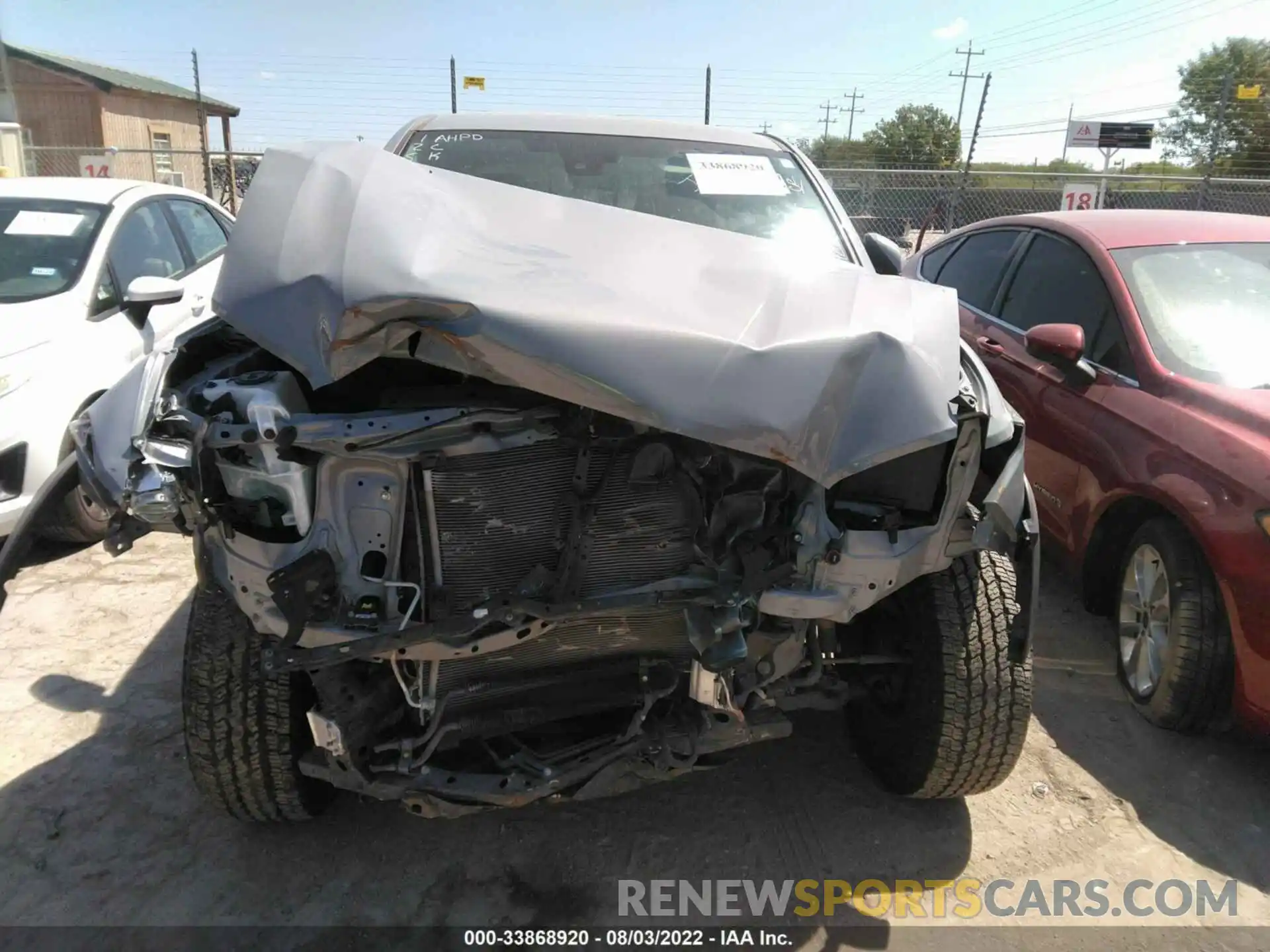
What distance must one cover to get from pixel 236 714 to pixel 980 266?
14.8ft

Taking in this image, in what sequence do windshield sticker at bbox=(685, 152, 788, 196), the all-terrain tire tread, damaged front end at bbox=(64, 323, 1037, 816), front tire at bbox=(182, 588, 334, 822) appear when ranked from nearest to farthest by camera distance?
damaged front end at bbox=(64, 323, 1037, 816), front tire at bbox=(182, 588, 334, 822), the all-terrain tire tread, windshield sticker at bbox=(685, 152, 788, 196)

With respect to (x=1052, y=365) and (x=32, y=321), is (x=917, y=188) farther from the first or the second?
(x=32, y=321)

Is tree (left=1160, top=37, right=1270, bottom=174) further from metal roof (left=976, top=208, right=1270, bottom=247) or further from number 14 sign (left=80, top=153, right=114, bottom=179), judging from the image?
number 14 sign (left=80, top=153, right=114, bottom=179)

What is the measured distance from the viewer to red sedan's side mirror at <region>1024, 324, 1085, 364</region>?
3.59 meters

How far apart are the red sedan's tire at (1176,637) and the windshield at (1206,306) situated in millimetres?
682

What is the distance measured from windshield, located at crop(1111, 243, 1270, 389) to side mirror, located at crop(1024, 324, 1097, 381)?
0.26m

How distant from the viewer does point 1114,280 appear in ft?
12.5

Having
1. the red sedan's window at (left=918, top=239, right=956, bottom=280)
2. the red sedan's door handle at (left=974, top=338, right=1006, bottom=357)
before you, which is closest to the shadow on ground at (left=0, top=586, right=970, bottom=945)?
the red sedan's door handle at (left=974, top=338, right=1006, bottom=357)

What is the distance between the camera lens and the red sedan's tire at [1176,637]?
9.62 feet

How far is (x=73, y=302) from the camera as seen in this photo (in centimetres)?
443

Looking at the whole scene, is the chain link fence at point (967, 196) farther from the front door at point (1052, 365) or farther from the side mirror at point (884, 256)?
the side mirror at point (884, 256)

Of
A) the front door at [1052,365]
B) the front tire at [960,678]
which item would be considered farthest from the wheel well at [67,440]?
the front door at [1052,365]

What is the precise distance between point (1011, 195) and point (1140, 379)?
20018mm

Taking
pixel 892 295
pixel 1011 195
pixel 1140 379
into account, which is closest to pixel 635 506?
pixel 892 295
